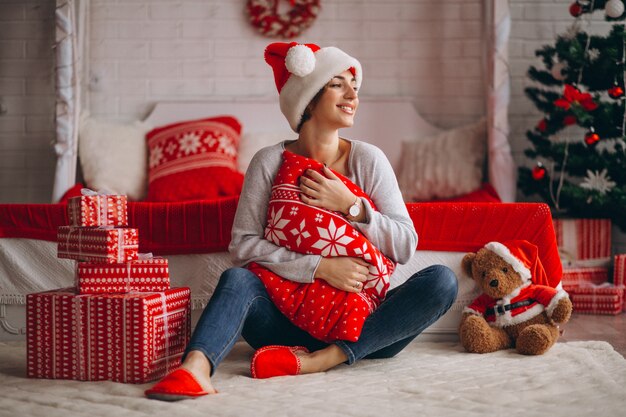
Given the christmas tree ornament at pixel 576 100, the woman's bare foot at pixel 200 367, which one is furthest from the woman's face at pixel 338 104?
the christmas tree ornament at pixel 576 100

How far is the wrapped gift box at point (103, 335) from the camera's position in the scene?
1.89m

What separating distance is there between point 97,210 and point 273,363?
2.13ft

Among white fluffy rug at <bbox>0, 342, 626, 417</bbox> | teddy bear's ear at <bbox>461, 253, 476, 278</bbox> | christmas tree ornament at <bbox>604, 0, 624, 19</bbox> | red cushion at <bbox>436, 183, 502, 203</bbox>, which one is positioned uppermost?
christmas tree ornament at <bbox>604, 0, 624, 19</bbox>

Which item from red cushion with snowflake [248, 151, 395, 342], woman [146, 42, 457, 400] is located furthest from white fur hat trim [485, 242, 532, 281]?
red cushion with snowflake [248, 151, 395, 342]

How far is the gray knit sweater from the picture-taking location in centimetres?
200

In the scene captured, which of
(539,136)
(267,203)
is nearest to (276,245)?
(267,203)

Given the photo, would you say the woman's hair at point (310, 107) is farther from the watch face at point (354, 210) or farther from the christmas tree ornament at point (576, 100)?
the christmas tree ornament at point (576, 100)

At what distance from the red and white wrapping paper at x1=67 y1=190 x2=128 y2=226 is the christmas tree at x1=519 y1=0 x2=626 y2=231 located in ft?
7.07

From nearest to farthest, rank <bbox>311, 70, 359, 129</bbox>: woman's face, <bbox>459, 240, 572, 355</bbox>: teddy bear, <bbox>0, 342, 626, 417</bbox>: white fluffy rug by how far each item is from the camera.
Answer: <bbox>0, 342, 626, 417</bbox>: white fluffy rug → <bbox>311, 70, 359, 129</bbox>: woman's face → <bbox>459, 240, 572, 355</bbox>: teddy bear

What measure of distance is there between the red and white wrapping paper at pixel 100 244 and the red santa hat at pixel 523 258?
3.86 ft

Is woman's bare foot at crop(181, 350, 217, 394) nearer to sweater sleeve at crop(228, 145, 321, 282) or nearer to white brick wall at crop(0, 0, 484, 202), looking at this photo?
sweater sleeve at crop(228, 145, 321, 282)

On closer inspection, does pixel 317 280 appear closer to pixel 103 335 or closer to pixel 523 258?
pixel 103 335

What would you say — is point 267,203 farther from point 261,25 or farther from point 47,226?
point 261,25

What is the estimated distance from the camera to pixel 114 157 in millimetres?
3682
